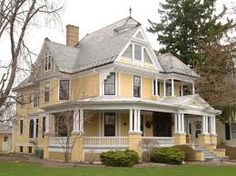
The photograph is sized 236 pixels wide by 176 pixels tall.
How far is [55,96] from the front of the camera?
3155cm

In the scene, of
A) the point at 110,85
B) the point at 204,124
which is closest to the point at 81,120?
the point at 110,85

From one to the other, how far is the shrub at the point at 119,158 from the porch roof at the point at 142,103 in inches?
143

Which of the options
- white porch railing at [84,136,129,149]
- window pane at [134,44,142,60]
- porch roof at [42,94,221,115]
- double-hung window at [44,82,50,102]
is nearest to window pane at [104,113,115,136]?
porch roof at [42,94,221,115]

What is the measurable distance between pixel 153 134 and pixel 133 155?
820cm

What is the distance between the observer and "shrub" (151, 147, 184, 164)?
24.7 m

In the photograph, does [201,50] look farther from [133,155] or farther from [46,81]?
[133,155]

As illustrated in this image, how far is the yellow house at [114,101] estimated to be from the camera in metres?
26.2

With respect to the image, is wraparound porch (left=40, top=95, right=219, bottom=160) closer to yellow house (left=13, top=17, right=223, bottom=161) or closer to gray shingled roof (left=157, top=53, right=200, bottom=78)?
yellow house (left=13, top=17, right=223, bottom=161)

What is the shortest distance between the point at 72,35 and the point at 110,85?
32.4ft

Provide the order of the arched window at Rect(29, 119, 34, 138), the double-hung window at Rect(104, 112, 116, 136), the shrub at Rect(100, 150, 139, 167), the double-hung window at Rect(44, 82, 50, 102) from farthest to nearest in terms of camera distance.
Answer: the arched window at Rect(29, 119, 34, 138) < the double-hung window at Rect(44, 82, 50, 102) < the double-hung window at Rect(104, 112, 116, 136) < the shrub at Rect(100, 150, 139, 167)

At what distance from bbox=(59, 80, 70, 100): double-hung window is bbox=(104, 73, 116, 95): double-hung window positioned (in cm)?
407

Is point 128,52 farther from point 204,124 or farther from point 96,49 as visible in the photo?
point 204,124

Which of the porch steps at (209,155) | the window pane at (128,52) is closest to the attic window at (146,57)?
the window pane at (128,52)

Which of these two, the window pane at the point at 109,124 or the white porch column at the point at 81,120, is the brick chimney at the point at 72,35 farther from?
the white porch column at the point at 81,120
